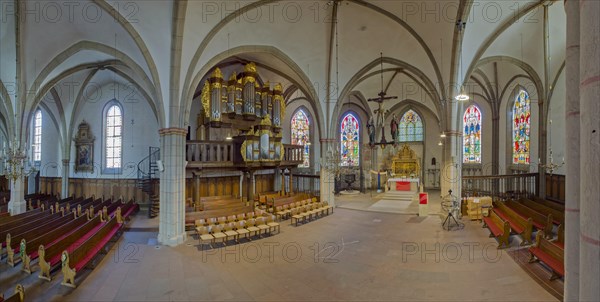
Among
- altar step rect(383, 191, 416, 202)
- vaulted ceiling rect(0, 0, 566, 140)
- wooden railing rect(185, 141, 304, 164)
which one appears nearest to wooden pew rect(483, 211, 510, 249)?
vaulted ceiling rect(0, 0, 566, 140)

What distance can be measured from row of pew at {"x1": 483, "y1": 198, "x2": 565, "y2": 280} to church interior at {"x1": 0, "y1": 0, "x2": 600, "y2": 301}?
0.07 metres

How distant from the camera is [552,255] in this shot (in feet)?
21.4

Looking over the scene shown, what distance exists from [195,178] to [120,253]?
17.3ft

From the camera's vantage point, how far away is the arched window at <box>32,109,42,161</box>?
21016mm

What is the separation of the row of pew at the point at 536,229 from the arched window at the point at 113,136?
20679mm

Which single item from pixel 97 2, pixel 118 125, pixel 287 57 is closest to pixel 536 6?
pixel 287 57

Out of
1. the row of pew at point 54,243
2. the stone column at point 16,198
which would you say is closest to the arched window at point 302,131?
the row of pew at point 54,243

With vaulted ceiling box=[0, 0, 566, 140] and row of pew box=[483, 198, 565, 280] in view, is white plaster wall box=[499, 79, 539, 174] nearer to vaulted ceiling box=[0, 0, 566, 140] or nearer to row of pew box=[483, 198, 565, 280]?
vaulted ceiling box=[0, 0, 566, 140]

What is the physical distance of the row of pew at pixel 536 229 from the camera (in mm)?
6389

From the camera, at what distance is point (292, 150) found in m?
18.3

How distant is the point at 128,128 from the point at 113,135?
135 centimetres

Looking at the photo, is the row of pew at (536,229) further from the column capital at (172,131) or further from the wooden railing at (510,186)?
the column capital at (172,131)

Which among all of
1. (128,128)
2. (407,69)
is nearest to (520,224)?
(407,69)

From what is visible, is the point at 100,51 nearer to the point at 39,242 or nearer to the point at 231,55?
the point at 231,55
